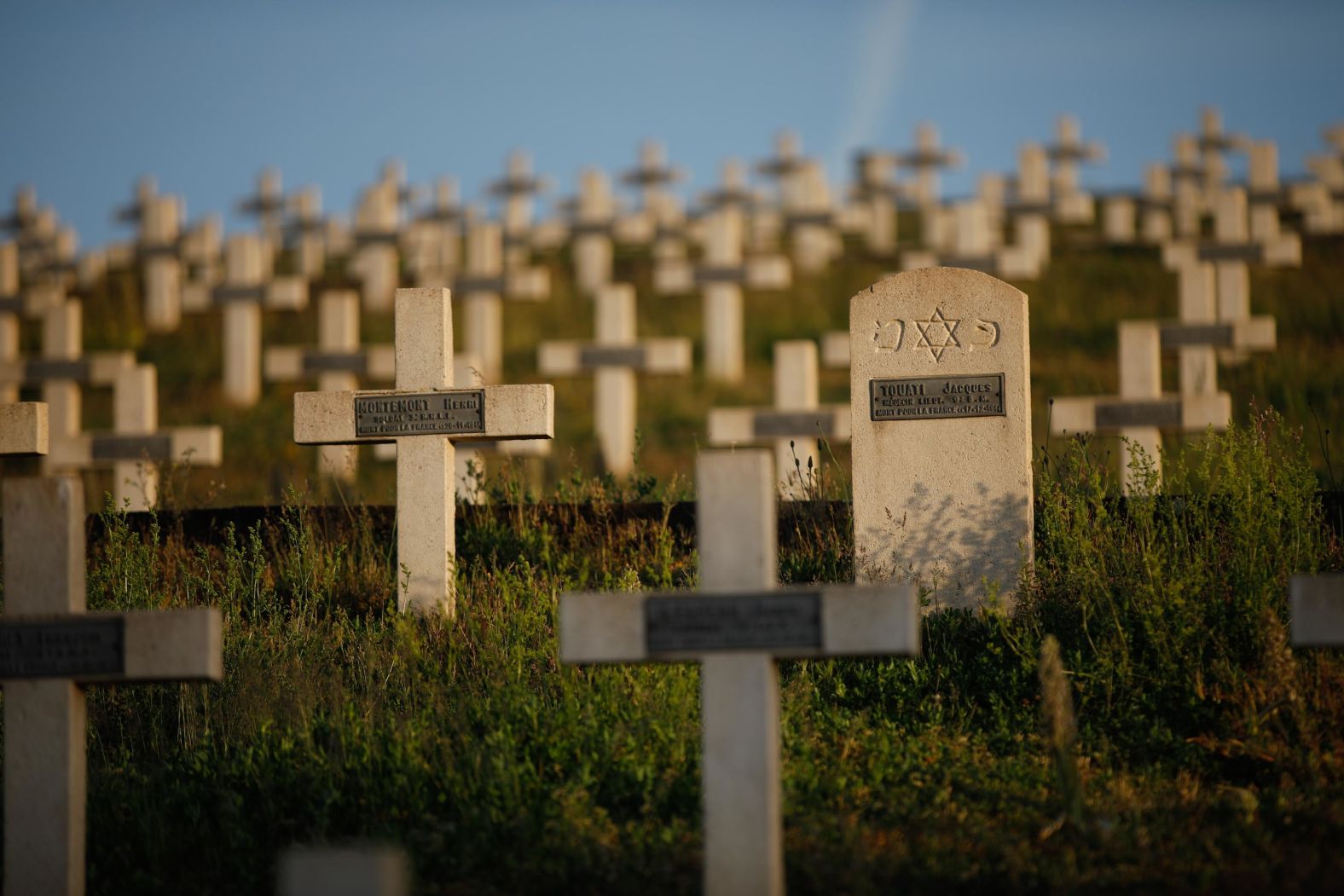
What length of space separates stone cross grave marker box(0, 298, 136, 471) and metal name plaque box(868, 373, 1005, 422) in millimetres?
10272

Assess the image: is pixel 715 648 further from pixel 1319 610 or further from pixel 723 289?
pixel 723 289

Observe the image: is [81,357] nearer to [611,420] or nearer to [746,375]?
[611,420]

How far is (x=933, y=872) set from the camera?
5508 mm

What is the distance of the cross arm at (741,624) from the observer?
5.30m

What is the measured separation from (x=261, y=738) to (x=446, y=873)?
4.40 feet

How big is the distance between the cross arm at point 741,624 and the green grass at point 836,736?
758 mm

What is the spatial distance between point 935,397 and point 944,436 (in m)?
0.20

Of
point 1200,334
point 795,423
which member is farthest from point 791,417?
point 1200,334

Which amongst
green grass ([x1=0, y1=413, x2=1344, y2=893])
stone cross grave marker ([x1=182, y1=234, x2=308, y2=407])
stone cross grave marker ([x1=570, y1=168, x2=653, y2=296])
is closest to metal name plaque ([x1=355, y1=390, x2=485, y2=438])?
green grass ([x1=0, y1=413, x2=1344, y2=893])

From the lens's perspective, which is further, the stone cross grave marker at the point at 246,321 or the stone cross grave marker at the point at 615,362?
the stone cross grave marker at the point at 246,321

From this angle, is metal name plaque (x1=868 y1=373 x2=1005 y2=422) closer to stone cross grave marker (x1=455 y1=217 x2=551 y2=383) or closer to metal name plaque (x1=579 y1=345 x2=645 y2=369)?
metal name plaque (x1=579 y1=345 x2=645 y2=369)

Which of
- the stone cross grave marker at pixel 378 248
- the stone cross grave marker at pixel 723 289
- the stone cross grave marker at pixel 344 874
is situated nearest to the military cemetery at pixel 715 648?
the stone cross grave marker at pixel 344 874

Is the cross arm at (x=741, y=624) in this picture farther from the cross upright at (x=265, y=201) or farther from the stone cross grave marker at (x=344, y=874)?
the cross upright at (x=265, y=201)

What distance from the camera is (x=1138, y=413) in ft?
39.1
